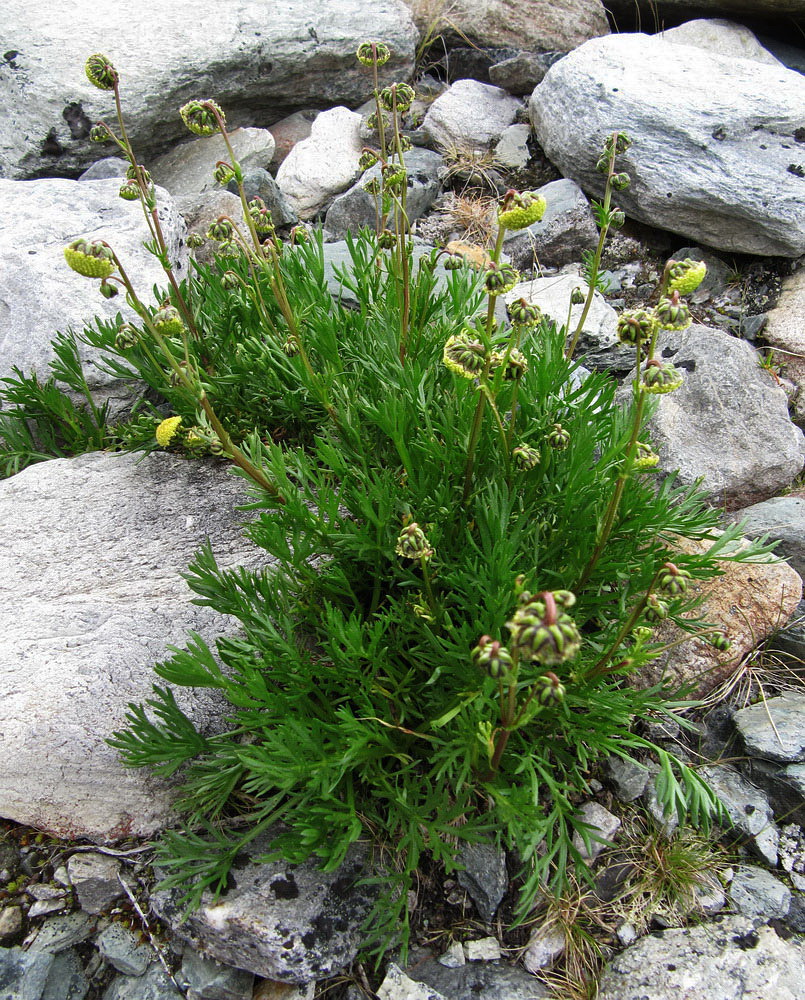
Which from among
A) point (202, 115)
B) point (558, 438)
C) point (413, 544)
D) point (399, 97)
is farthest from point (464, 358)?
point (399, 97)

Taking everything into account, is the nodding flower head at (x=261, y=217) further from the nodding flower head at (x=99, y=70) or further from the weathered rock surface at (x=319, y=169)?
the weathered rock surface at (x=319, y=169)

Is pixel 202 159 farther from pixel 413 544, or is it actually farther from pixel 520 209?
pixel 413 544

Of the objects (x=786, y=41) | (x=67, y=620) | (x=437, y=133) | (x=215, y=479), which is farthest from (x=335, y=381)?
(x=786, y=41)

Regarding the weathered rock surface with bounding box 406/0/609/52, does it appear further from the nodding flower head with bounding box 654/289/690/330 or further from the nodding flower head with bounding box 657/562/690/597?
the nodding flower head with bounding box 657/562/690/597

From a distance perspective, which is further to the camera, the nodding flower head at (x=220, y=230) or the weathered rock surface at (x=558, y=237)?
the weathered rock surface at (x=558, y=237)

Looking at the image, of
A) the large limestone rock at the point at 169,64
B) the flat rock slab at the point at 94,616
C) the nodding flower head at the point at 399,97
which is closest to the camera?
the flat rock slab at the point at 94,616

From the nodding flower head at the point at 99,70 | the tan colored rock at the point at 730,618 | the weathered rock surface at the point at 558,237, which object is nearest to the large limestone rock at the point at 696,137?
the weathered rock surface at the point at 558,237
